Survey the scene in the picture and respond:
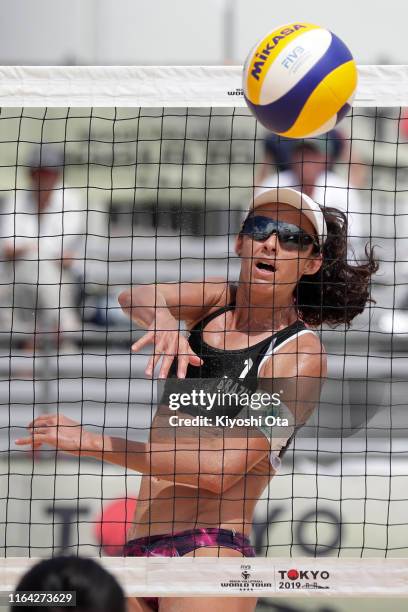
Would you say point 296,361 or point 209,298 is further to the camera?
point 209,298

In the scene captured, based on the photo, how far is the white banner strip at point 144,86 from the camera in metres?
3.60

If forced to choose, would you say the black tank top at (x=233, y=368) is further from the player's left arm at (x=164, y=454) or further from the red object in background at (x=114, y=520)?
the red object in background at (x=114, y=520)

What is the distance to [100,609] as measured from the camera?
167 centimetres

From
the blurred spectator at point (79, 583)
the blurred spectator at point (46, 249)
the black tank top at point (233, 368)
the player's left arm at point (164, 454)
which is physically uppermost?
the blurred spectator at point (79, 583)

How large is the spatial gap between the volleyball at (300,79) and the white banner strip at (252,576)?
1.49 meters

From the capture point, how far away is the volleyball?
10.8 feet

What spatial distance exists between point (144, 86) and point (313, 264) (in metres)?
0.87

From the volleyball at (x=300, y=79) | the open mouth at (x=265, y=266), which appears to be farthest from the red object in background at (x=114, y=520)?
the volleyball at (x=300, y=79)

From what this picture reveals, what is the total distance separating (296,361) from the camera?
11.1ft

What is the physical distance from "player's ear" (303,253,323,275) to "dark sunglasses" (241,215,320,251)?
0.15ft

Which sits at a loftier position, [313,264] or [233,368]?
[313,264]

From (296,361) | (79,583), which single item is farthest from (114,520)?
(79,583)

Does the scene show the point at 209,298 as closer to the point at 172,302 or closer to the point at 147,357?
the point at 172,302

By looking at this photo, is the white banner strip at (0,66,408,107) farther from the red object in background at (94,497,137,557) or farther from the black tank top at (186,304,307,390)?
the red object in background at (94,497,137,557)
